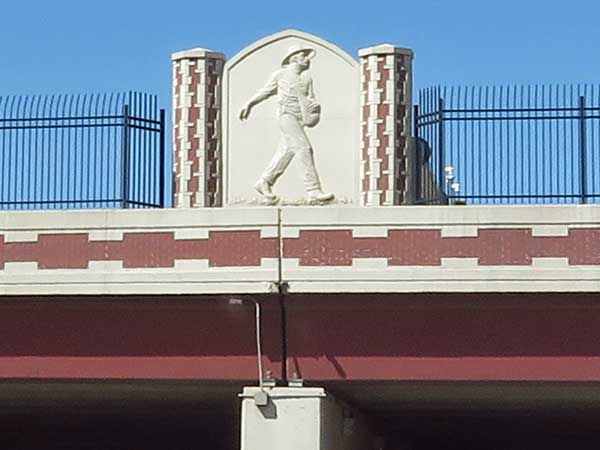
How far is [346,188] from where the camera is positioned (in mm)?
19328

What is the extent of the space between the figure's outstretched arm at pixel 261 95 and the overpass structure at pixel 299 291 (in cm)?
22

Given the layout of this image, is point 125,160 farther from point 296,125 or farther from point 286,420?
point 286,420

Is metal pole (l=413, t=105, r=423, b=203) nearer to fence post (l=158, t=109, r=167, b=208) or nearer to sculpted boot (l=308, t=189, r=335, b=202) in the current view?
sculpted boot (l=308, t=189, r=335, b=202)

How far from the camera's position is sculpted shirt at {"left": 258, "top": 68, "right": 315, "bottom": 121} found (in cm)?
1938

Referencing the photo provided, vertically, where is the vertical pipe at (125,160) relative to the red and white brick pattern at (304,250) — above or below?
above

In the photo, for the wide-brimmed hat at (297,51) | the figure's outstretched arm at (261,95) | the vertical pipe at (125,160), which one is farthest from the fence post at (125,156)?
the wide-brimmed hat at (297,51)

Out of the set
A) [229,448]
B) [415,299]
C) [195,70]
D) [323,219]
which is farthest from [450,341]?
[229,448]

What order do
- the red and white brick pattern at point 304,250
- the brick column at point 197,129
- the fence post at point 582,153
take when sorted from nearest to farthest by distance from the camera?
the red and white brick pattern at point 304,250, the fence post at point 582,153, the brick column at point 197,129

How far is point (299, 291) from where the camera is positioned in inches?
732

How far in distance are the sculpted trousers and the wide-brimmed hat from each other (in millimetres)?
708

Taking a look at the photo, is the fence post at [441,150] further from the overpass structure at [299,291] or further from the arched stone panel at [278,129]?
the arched stone panel at [278,129]

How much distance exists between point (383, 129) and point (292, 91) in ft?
3.94

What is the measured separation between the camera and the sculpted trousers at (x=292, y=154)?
1928 cm

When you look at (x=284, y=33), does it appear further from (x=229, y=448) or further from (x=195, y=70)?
(x=229, y=448)
